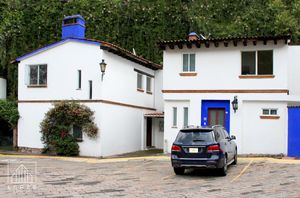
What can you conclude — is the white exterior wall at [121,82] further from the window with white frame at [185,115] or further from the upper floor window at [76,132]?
the window with white frame at [185,115]

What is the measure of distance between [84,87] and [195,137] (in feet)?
34.1

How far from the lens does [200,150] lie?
13.2 metres

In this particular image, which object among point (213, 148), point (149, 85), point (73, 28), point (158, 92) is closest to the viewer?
point (213, 148)

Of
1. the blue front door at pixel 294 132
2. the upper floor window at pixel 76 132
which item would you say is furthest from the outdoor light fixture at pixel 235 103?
the upper floor window at pixel 76 132

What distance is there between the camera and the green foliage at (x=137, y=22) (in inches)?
1312

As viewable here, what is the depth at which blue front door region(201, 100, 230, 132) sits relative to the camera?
817 inches

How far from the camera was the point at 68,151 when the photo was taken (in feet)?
70.7

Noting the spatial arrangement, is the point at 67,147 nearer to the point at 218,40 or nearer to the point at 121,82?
the point at 121,82

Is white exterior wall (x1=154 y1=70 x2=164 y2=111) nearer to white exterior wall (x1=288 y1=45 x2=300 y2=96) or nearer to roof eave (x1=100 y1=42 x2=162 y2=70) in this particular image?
roof eave (x1=100 y1=42 x2=162 y2=70)

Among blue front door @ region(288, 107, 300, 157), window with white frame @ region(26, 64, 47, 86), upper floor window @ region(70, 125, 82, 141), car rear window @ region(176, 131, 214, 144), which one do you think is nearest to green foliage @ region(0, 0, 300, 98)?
window with white frame @ region(26, 64, 47, 86)

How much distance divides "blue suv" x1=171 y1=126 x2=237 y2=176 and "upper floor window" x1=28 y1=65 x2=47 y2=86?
12.4 meters

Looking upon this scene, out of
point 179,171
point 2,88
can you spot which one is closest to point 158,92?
point 2,88

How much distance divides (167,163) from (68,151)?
6.57 m

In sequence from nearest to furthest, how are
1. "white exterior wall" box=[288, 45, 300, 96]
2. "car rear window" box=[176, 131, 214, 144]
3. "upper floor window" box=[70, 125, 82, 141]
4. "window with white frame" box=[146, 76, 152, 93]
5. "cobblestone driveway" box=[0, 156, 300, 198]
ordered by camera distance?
"cobblestone driveway" box=[0, 156, 300, 198]
"car rear window" box=[176, 131, 214, 144]
"upper floor window" box=[70, 125, 82, 141]
"white exterior wall" box=[288, 45, 300, 96]
"window with white frame" box=[146, 76, 152, 93]
